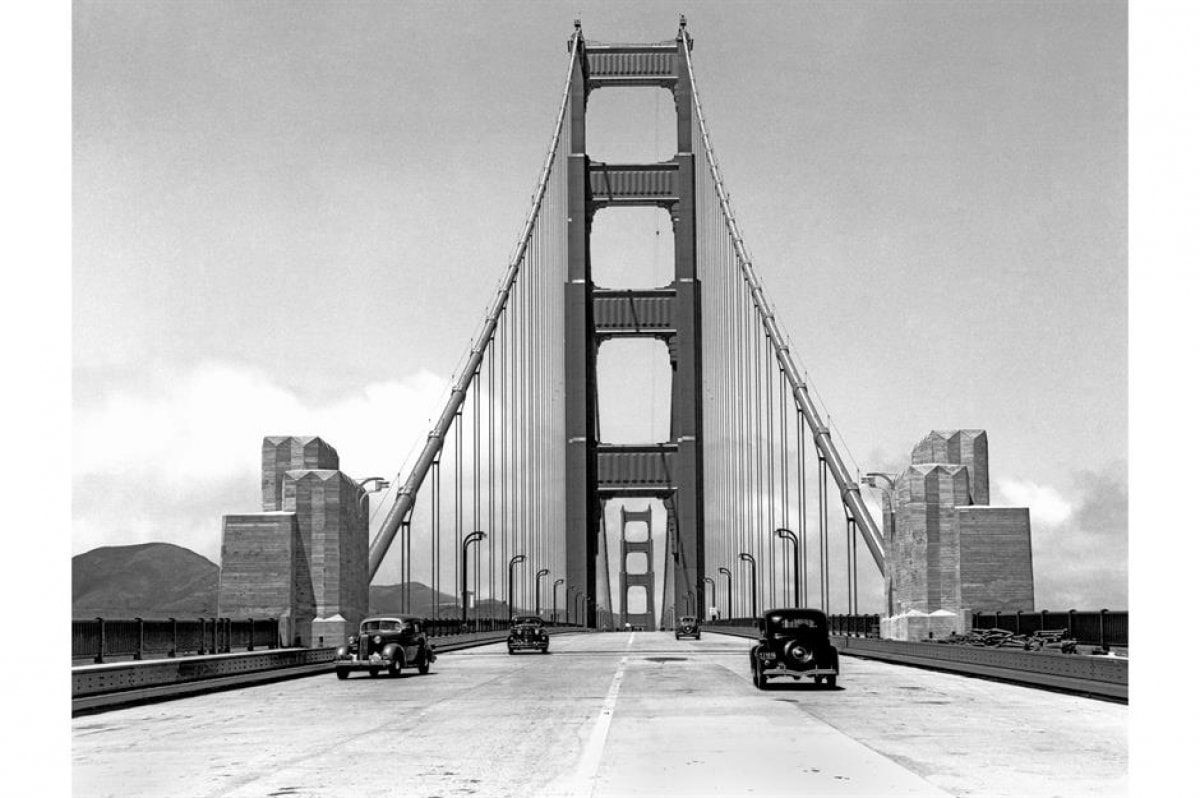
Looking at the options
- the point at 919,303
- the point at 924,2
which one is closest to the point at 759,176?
the point at 919,303

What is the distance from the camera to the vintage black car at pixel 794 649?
31.9 metres

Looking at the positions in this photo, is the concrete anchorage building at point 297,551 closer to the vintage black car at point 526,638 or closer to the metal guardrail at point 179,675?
the metal guardrail at point 179,675

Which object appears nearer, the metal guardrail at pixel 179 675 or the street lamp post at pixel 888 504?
the metal guardrail at pixel 179 675

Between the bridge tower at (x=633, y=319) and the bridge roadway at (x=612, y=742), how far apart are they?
86.6m

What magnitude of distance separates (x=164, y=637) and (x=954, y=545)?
26.4m

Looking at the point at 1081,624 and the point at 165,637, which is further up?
the point at 1081,624

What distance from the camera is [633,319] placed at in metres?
125

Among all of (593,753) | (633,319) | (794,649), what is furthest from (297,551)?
(633,319)

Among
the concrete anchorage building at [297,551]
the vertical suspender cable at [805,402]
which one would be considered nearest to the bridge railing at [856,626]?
the vertical suspender cable at [805,402]

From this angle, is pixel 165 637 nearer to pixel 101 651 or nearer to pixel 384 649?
pixel 101 651

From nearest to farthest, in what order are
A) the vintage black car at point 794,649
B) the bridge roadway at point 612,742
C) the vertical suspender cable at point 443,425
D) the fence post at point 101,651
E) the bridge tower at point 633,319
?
1. the bridge roadway at point 612,742
2. the vintage black car at point 794,649
3. the fence post at point 101,651
4. the vertical suspender cable at point 443,425
5. the bridge tower at point 633,319

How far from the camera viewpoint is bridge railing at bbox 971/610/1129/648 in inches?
1344

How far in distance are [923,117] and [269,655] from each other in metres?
31.7

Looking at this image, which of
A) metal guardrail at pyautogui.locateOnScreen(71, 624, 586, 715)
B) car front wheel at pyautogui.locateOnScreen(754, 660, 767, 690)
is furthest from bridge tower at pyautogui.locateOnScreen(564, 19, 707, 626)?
A: car front wheel at pyautogui.locateOnScreen(754, 660, 767, 690)
